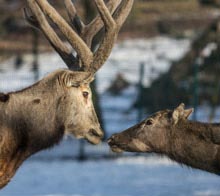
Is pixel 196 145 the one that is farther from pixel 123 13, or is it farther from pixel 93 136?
pixel 123 13

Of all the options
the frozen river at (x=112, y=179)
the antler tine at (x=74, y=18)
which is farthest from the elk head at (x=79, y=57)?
the frozen river at (x=112, y=179)

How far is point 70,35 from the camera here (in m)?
9.31

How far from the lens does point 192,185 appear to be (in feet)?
48.0

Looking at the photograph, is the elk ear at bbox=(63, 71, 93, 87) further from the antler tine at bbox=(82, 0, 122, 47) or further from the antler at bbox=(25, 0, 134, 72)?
the antler tine at bbox=(82, 0, 122, 47)

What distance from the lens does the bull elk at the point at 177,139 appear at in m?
10.2

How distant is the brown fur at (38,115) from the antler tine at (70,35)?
0.90 ft

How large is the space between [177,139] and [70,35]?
2149 mm

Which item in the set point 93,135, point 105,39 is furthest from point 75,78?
point 93,135

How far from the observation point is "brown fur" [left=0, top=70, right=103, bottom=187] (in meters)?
9.02

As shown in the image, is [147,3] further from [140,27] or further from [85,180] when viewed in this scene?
[85,180]

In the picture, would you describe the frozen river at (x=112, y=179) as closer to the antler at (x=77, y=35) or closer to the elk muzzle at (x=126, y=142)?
the elk muzzle at (x=126, y=142)

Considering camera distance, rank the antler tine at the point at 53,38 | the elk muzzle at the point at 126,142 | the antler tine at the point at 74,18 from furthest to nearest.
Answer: the elk muzzle at the point at 126,142 < the antler tine at the point at 74,18 < the antler tine at the point at 53,38

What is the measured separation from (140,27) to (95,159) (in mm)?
23152

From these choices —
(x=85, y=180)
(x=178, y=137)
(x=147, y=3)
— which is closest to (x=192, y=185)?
(x=85, y=180)
